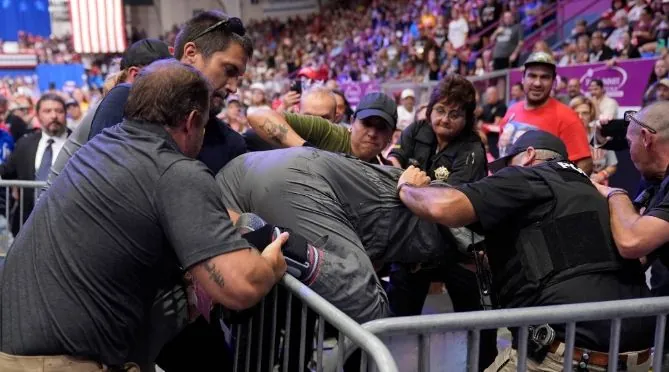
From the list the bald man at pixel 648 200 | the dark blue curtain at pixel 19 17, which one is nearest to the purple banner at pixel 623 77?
the bald man at pixel 648 200

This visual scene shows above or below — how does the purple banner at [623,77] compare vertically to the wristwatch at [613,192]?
above

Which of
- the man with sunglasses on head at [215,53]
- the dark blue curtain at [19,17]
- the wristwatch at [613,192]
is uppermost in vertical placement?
the dark blue curtain at [19,17]

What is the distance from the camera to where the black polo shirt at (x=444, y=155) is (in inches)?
137

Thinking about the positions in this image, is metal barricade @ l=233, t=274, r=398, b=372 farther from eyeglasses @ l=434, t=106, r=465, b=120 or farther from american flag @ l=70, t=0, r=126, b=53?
american flag @ l=70, t=0, r=126, b=53

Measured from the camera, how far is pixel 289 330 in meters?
2.29

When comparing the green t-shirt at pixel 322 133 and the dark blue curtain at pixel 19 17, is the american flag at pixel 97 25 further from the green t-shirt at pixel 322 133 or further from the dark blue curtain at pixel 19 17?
the green t-shirt at pixel 322 133

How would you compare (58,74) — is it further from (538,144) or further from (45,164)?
(538,144)

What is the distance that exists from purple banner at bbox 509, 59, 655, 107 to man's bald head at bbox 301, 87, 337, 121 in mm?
5891

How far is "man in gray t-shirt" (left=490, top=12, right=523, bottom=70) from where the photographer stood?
12.1 metres

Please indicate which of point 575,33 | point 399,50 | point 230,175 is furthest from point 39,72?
point 230,175

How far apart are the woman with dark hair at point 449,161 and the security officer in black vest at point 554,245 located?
3.02 feet

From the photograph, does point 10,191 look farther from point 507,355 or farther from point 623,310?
point 623,310

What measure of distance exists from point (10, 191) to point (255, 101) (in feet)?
9.06

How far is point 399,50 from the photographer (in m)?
17.6
